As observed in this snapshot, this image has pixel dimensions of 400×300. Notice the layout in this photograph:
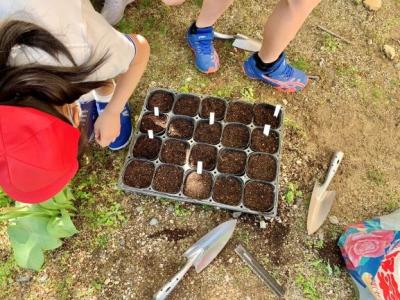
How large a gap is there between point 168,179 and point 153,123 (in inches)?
11.3

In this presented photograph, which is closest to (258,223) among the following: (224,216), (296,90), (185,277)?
(224,216)

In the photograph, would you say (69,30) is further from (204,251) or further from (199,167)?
(204,251)

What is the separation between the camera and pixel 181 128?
6.18 ft

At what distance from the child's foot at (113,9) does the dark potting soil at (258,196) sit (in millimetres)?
1064

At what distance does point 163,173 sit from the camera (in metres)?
1.78

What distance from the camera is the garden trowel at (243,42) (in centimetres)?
212

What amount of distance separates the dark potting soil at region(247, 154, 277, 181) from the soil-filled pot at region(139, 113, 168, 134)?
1.38ft

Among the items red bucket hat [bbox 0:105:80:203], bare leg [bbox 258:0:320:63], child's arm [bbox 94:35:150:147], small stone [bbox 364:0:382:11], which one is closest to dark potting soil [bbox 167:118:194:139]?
child's arm [bbox 94:35:150:147]

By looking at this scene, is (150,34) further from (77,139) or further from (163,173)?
(77,139)

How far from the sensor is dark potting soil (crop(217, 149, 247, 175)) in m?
1.79

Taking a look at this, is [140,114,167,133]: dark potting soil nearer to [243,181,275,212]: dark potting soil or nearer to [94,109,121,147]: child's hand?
[94,109,121,147]: child's hand

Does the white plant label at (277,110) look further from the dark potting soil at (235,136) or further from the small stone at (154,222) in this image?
the small stone at (154,222)

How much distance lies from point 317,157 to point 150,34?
1.04 meters

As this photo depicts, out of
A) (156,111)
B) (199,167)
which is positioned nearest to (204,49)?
(156,111)
